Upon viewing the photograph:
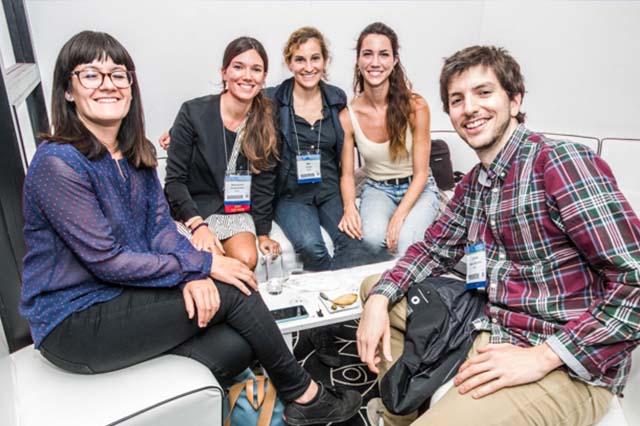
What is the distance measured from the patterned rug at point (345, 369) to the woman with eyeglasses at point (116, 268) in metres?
0.32

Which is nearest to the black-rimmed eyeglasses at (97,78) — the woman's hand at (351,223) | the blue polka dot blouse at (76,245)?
the blue polka dot blouse at (76,245)

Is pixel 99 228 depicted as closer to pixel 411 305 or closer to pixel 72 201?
pixel 72 201

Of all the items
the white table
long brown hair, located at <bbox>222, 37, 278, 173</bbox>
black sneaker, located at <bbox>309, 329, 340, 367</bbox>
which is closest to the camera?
the white table

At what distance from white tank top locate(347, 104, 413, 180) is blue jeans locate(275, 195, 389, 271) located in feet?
1.06

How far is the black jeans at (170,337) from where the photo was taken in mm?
1207

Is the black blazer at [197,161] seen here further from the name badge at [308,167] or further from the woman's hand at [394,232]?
the woman's hand at [394,232]

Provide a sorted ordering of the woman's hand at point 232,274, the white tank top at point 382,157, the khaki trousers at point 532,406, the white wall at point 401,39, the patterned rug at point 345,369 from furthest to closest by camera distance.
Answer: the white wall at point 401,39
the white tank top at point 382,157
the patterned rug at point 345,369
the woman's hand at point 232,274
the khaki trousers at point 532,406

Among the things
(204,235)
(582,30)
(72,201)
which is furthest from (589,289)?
(582,30)

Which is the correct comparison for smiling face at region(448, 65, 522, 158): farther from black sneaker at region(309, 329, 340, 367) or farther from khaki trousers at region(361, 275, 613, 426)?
black sneaker at region(309, 329, 340, 367)

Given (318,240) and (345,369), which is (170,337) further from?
(318,240)

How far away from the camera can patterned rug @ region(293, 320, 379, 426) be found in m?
1.83

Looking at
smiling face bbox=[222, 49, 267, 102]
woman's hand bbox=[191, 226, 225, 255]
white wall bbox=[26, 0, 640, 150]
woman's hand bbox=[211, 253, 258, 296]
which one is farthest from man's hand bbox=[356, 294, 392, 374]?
white wall bbox=[26, 0, 640, 150]

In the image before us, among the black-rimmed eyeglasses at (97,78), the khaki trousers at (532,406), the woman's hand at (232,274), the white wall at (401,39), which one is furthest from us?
the white wall at (401,39)

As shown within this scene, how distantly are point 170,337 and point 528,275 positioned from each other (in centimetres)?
100
